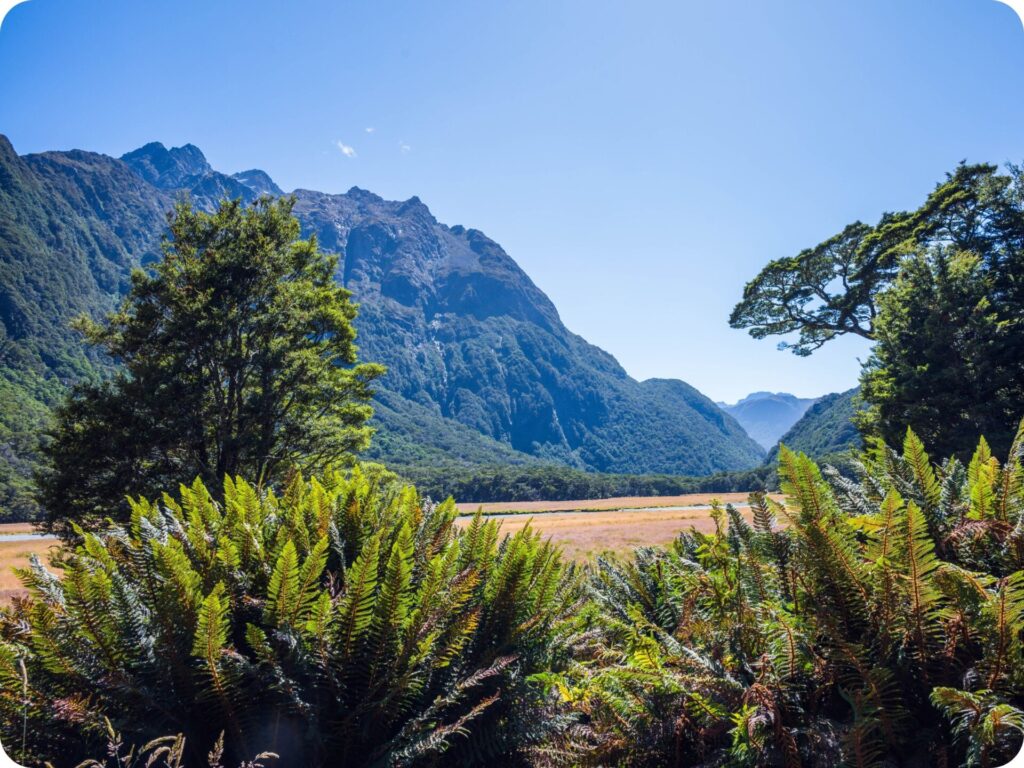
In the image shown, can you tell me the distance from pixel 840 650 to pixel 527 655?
1336 mm

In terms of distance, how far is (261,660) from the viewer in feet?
5.66

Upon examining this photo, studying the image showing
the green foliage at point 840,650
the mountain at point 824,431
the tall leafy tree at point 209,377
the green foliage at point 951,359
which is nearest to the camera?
the green foliage at point 840,650

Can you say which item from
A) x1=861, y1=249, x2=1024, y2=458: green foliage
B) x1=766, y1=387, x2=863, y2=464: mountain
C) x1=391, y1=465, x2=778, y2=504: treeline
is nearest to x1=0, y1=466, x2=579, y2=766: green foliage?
x1=861, y1=249, x2=1024, y2=458: green foliage

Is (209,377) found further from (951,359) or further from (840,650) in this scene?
(951,359)

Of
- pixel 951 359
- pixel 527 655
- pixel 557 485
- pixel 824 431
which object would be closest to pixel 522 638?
pixel 527 655

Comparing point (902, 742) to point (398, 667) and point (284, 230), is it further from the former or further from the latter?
point (284, 230)

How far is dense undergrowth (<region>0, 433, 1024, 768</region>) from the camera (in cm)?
159

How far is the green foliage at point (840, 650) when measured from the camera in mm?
1495

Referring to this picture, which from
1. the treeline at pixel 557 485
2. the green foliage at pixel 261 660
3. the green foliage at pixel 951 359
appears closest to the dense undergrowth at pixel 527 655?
the green foliage at pixel 261 660

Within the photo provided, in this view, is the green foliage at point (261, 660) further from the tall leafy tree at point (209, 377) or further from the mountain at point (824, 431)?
the mountain at point (824, 431)

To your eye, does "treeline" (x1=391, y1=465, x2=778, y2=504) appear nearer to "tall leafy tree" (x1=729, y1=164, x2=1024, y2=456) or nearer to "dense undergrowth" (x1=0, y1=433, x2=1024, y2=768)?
"tall leafy tree" (x1=729, y1=164, x2=1024, y2=456)

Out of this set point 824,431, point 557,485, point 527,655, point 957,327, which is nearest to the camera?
point 527,655

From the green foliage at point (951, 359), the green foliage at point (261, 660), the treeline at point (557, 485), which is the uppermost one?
the green foliage at point (951, 359)

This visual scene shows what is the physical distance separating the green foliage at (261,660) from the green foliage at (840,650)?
0.49 meters
